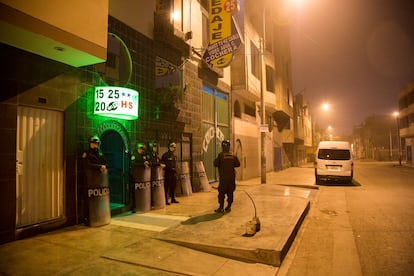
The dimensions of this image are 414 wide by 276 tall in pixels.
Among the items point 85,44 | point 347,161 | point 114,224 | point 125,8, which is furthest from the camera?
point 347,161

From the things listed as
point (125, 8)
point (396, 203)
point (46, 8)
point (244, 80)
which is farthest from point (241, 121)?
point (46, 8)

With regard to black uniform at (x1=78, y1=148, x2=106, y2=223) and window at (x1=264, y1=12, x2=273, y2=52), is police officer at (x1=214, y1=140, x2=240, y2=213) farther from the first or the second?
window at (x1=264, y1=12, x2=273, y2=52)

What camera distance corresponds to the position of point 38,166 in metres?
5.94

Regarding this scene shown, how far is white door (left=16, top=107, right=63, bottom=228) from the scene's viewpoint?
5.61 m

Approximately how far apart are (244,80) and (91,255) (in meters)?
14.2

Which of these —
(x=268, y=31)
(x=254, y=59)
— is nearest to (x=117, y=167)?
(x=254, y=59)

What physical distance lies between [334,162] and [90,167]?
13.1 m

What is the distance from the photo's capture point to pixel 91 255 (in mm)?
4719

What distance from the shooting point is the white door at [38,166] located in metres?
5.61

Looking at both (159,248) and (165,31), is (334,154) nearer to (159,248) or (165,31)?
(165,31)

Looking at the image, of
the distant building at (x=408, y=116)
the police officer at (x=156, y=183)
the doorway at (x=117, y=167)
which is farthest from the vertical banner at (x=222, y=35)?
the distant building at (x=408, y=116)

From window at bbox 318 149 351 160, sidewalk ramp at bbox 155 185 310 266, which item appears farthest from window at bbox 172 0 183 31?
window at bbox 318 149 351 160

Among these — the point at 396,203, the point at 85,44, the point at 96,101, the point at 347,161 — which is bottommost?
the point at 396,203

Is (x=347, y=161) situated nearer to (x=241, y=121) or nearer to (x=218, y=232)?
(x=241, y=121)
